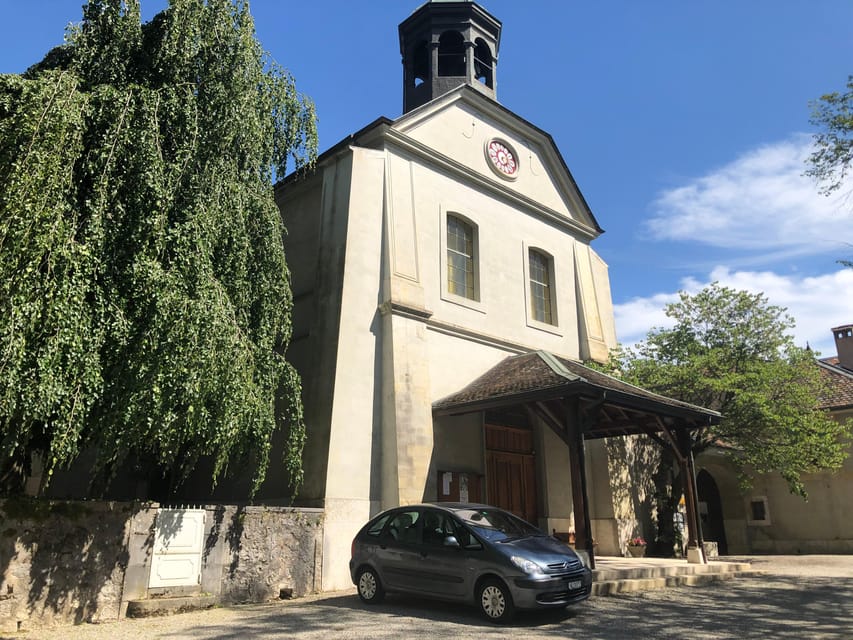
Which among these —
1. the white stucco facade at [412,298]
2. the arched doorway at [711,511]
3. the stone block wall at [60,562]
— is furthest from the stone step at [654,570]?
the arched doorway at [711,511]

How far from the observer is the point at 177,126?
9.12m

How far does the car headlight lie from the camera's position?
792cm

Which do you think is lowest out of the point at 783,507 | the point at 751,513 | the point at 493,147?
the point at 751,513

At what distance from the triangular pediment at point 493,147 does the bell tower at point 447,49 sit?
1103mm

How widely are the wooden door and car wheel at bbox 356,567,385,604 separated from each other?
533 centimetres

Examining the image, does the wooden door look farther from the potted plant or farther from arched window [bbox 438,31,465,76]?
arched window [bbox 438,31,465,76]

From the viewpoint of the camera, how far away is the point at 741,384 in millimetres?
16828

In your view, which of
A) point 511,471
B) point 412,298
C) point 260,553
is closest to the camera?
point 260,553

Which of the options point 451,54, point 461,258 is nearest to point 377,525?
Answer: point 461,258

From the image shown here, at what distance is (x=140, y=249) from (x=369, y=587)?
571 cm

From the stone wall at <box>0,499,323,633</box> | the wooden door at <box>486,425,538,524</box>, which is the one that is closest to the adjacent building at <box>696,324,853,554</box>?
the wooden door at <box>486,425,538,524</box>

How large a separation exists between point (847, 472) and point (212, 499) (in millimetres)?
20069

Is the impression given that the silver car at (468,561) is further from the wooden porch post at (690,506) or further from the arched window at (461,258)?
the arched window at (461,258)

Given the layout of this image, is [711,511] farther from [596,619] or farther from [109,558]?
[109,558]
